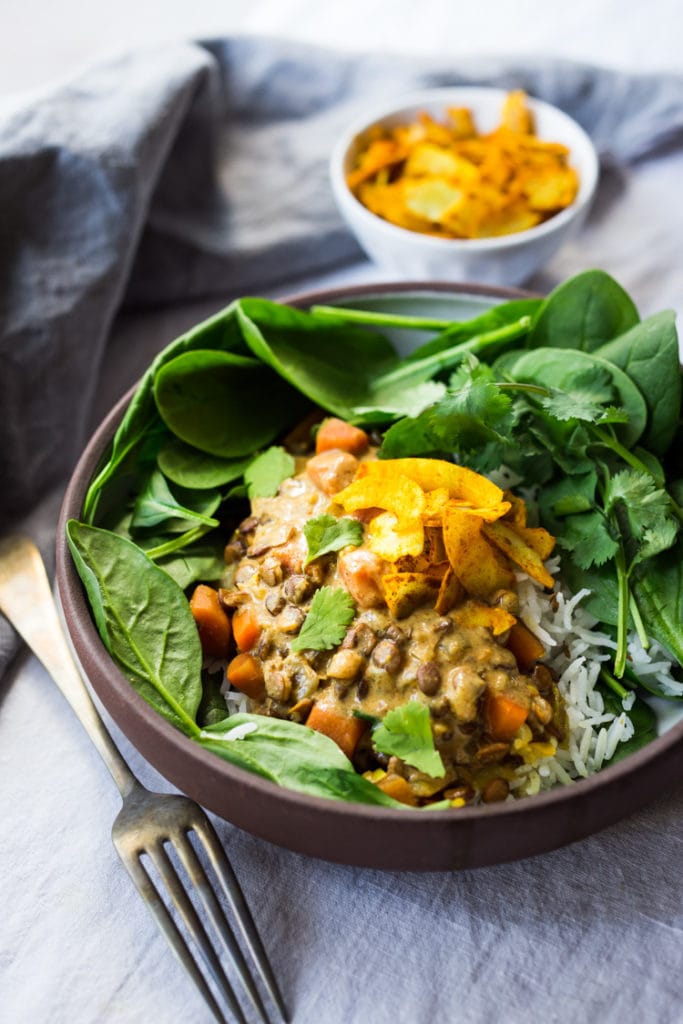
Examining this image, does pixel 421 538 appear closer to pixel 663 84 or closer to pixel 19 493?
pixel 19 493

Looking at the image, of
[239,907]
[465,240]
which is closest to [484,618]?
[239,907]

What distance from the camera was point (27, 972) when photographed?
6.72 feet

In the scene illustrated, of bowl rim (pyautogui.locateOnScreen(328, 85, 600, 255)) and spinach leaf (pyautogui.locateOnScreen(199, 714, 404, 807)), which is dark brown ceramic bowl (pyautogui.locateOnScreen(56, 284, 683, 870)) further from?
bowl rim (pyautogui.locateOnScreen(328, 85, 600, 255))

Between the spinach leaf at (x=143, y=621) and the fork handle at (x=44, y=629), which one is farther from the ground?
the spinach leaf at (x=143, y=621)

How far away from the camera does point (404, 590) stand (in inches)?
83.4

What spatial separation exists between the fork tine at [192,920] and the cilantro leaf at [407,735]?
0.47m

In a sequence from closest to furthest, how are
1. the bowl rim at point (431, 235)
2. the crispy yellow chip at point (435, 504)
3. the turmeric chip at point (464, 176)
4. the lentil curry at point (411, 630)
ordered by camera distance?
the lentil curry at point (411, 630)
the crispy yellow chip at point (435, 504)
the bowl rim at point (431, 235)
the turmeric chip at point (464, 176)

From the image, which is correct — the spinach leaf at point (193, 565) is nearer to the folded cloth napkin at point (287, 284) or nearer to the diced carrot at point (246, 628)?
the diced carrot at point (246, 628)

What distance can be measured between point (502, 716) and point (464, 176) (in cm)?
205

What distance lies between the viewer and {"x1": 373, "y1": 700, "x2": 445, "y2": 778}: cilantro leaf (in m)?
1.95

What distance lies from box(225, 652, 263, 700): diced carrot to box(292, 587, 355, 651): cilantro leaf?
120 mm

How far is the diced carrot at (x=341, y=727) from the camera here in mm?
2047

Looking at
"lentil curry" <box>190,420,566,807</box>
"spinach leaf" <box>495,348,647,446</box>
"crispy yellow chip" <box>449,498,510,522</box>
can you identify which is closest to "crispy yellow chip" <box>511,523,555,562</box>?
"lentil curry" <box>190,420,566,807</box>

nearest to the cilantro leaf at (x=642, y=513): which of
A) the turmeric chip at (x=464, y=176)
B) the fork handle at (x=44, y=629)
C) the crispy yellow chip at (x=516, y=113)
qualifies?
the fork handle at (x=44, y=629)
